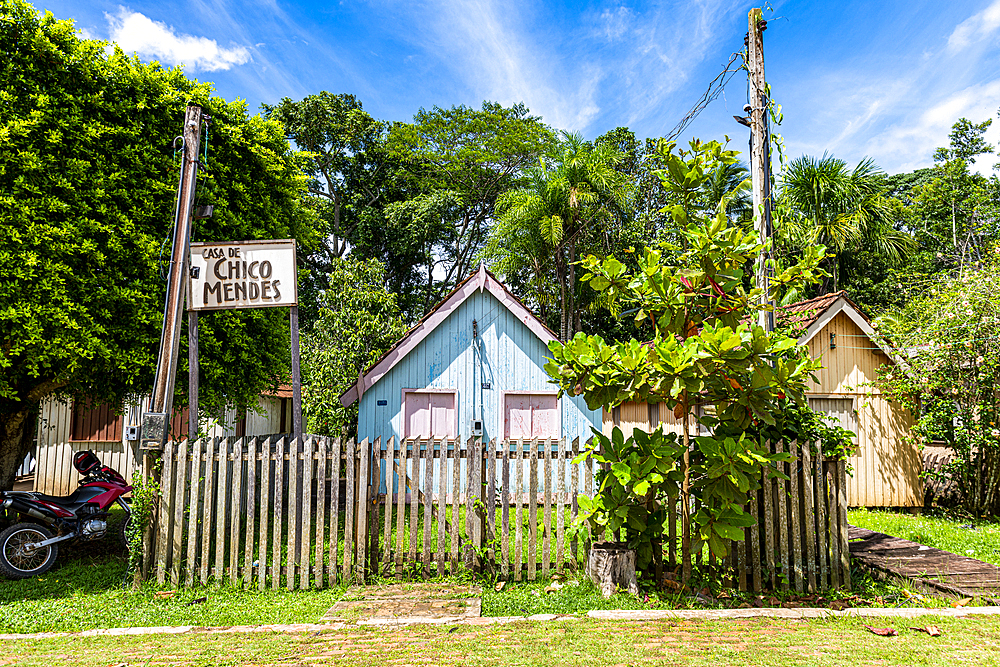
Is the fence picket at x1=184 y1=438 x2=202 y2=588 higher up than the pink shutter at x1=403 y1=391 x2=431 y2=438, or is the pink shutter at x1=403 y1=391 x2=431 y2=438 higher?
the pink shutter at x1=403 y1=391 x2=431 y2=438

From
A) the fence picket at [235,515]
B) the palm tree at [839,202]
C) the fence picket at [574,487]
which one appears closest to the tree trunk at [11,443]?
the fence picket at [235,515]

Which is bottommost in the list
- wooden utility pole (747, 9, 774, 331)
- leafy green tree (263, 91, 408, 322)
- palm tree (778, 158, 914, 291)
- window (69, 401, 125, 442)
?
Result: window (69, 401, 125, 442)

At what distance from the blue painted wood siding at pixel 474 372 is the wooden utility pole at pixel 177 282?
5.44 meters

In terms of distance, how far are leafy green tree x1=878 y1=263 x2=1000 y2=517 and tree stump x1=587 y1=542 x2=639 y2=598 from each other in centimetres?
779

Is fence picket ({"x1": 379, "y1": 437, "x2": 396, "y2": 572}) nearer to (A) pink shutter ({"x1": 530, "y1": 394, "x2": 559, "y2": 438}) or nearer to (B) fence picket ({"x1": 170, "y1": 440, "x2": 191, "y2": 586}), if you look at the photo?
(B) fence picket ({"x1": 170, "y1": 440, "x2": 191, "y2": 586})

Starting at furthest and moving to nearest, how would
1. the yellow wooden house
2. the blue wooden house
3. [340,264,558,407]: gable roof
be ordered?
the blue wooden house → [340,264,558,407]: gable roof → the yellow wooden house

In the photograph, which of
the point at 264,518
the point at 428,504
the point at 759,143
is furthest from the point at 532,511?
the point at 759,143

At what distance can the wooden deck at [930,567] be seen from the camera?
5.83 m

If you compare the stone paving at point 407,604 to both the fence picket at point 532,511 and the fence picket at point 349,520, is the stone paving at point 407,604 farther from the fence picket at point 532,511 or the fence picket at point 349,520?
the fence picket at point 532,511

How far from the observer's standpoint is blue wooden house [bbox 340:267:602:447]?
12172mm

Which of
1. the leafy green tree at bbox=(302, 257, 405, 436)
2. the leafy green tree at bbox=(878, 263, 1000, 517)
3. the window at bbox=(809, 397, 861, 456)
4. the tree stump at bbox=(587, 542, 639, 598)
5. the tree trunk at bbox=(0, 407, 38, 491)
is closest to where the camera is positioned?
the tree stump at bbox=(587, 542, 639, 598)

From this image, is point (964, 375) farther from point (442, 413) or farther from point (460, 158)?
point (460, 158)

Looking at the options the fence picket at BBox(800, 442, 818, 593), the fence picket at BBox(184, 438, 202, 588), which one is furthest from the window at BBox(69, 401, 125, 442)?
the fence picket at BBox(800, 442, 818, 593)

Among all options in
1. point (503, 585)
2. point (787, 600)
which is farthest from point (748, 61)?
point (503, 585)
